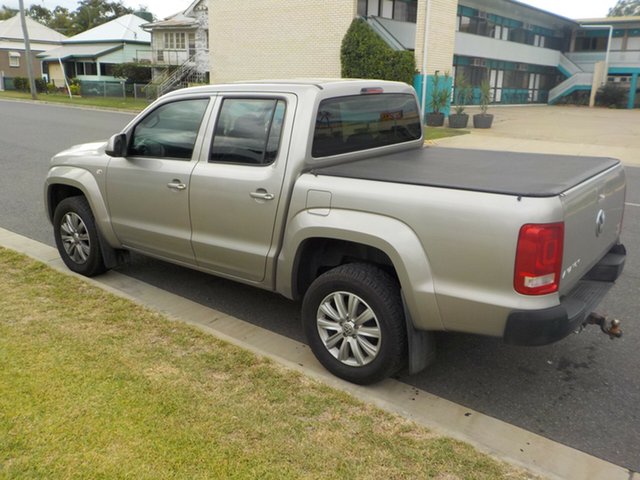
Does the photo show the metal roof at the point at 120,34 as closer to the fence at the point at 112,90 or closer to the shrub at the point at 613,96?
the fence at the point at 112,90

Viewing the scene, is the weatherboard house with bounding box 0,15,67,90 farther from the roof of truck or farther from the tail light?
the tail light

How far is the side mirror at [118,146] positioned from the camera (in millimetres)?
5000

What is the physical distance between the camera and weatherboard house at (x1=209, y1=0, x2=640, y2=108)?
25.9 meters

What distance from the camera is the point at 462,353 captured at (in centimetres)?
436

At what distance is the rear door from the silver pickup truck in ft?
0.04

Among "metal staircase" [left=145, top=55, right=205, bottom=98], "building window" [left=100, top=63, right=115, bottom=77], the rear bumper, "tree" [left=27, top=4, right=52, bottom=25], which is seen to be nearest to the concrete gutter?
the rear bumper

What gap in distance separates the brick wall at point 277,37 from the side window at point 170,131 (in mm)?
22291

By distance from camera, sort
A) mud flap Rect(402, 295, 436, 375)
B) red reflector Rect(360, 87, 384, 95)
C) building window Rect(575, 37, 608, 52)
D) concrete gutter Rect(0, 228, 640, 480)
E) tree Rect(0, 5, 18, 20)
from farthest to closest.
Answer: tree Rect(0, 5, 18, 20), building window Rect(575, 37, 608, 52), red reflector Rect(360, 87, 384, 95), mud flap Rect(402, 295, 436, 375), concrete gutter Rect(0, 228, 640, 480)

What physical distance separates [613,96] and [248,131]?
4265 cm

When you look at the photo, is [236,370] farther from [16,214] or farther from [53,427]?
[16,214]

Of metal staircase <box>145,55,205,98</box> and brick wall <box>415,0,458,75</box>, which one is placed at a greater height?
brick wall <box>415,0,458,75</box>

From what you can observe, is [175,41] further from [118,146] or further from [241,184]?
[241,184]

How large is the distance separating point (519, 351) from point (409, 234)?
1572 millimetres

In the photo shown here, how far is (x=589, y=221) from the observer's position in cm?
347
